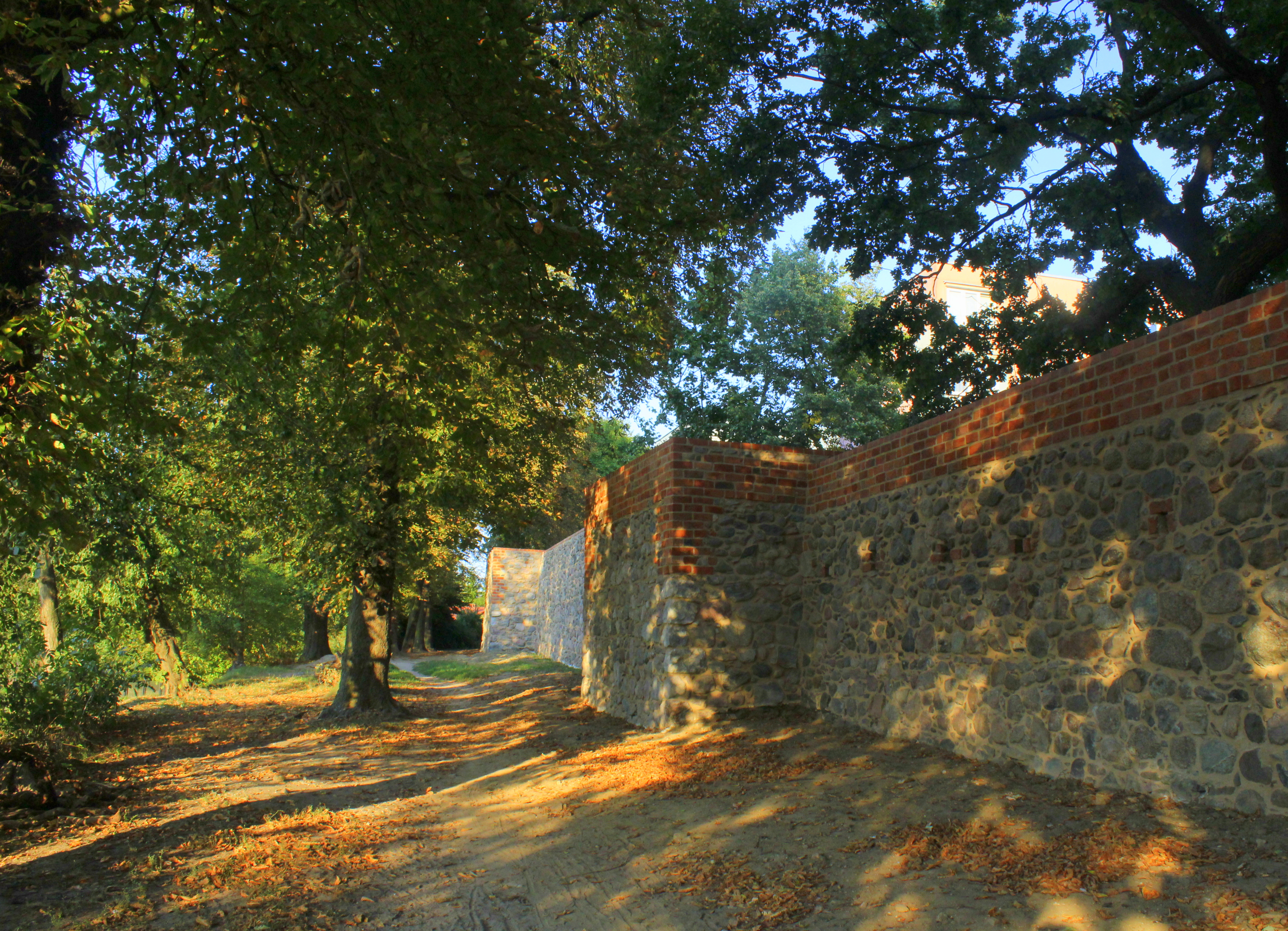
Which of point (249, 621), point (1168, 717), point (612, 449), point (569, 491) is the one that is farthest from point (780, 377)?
point (1168, 717)

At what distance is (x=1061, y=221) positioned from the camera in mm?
12008

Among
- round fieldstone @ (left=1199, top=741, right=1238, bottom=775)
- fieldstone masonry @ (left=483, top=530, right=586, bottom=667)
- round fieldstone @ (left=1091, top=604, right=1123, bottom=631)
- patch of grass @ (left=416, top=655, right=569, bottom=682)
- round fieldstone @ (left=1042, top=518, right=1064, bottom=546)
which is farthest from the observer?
A: fieldstone masonry @ (left=483, top=530, right=586, bottom=667)

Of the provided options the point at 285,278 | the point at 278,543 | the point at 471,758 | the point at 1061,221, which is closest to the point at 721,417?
the point at 1061,221

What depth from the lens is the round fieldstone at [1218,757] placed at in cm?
456

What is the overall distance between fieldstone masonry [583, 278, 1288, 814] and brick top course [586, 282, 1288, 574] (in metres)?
0.02

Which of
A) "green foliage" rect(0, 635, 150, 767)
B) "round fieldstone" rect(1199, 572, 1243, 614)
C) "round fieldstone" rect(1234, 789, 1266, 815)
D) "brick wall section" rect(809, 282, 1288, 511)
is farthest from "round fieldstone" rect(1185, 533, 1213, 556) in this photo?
"green foliage" rect(0, 635, 150, 767)

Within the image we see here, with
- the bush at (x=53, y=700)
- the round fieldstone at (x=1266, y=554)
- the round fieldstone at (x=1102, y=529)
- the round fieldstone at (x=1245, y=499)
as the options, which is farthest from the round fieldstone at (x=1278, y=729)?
the bush at (x=53, y=700)

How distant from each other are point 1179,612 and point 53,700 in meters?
9.15

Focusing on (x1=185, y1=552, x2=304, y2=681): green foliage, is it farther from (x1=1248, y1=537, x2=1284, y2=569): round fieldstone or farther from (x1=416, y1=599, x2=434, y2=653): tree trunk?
(x1=1248, y1=537, x2=1284, y2=569): round fieldstone

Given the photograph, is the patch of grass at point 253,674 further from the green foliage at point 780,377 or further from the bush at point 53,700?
the green foliage at point 780,377

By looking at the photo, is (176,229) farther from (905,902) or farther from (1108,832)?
(1108,832)

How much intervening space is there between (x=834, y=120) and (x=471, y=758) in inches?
358

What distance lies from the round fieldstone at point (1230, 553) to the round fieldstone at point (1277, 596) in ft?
0.62

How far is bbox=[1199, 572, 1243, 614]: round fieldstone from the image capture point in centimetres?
462
